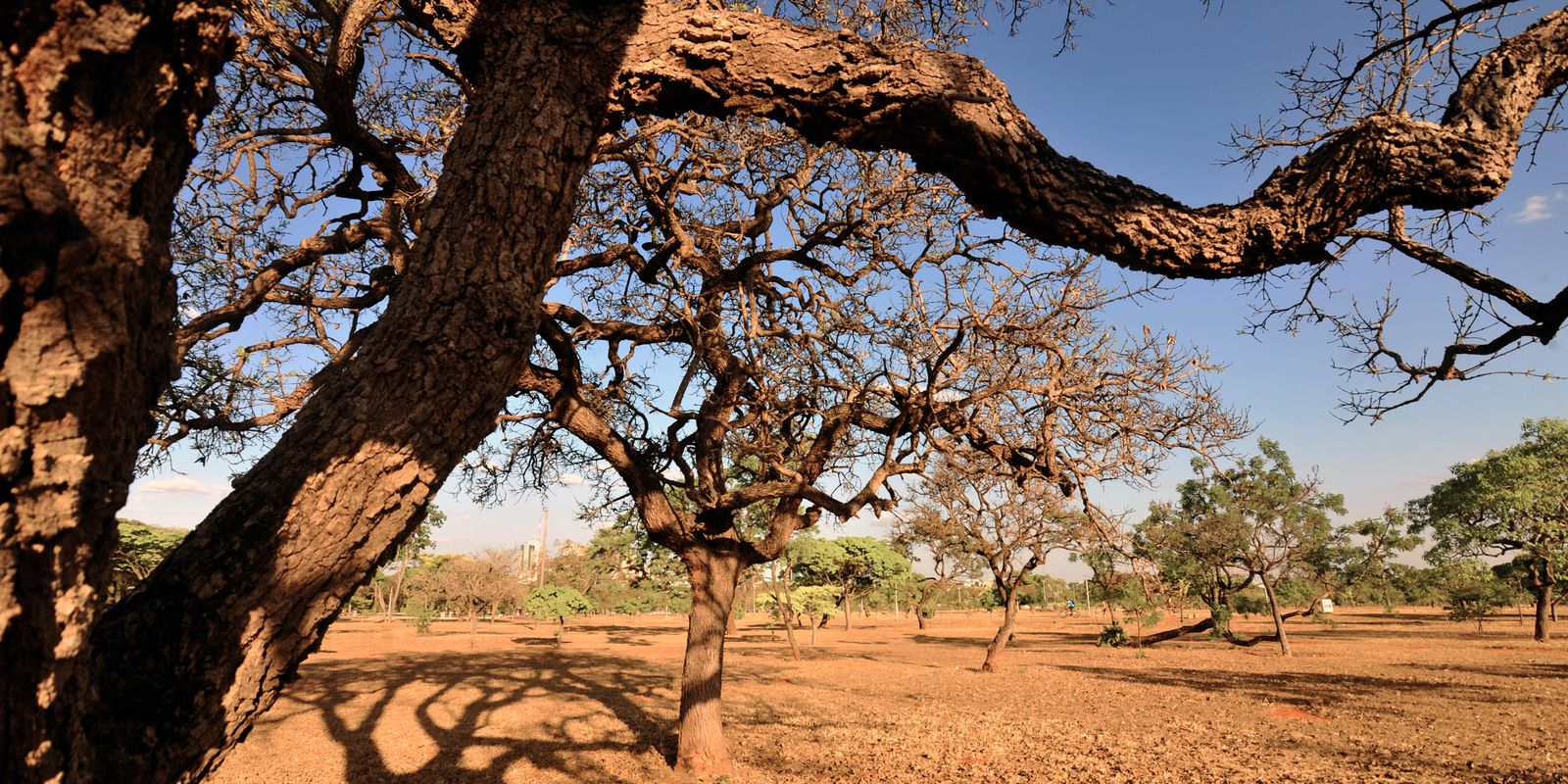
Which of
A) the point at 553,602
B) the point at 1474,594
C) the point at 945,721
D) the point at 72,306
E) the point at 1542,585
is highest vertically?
the point at 72,306

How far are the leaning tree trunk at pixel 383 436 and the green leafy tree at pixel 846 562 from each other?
31453mm

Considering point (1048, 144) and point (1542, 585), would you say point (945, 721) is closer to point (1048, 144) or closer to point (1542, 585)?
point (1048, 144)

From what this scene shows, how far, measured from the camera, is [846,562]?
33.7 metres

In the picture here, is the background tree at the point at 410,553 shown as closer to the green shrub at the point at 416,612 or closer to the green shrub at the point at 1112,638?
the green shrub at the point at 416,612

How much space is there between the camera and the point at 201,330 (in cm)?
600

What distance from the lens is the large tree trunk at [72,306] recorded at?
3.14ft

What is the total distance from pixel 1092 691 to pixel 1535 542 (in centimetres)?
2100

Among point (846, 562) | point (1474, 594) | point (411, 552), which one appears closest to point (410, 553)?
point (411, 552)

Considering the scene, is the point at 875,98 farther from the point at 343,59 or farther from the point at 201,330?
the point at 201,330

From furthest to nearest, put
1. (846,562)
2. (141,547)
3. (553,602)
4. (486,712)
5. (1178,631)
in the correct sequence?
(846,562) < (553,602) < (1178,631) < (141,547) < (486,712)

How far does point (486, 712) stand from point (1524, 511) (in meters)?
31.6

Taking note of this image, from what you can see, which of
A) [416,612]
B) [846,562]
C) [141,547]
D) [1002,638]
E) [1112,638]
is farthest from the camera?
[416,612]

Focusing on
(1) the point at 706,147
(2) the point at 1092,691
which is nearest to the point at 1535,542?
(2) the point at 1092,691

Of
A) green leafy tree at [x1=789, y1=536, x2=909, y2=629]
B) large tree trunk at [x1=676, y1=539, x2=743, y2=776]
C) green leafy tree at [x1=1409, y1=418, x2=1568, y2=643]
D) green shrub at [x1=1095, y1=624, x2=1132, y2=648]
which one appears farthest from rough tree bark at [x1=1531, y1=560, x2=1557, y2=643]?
large tree trunk at [x1=676, y1=539, x2=743, y2=776]
